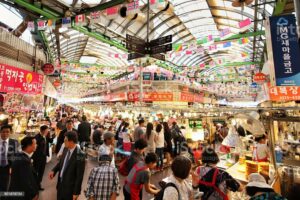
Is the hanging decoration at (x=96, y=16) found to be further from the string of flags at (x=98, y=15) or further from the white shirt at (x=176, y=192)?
the white shirt at (x=176, y=192)

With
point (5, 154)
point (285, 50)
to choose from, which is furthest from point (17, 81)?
point (285, 50)

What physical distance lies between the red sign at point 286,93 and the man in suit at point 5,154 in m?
8.79

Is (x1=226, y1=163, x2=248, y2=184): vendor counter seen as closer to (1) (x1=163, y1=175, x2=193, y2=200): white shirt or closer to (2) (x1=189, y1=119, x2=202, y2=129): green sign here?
(2) (x1=189, y1=119, x2=202, y2=129): green sign

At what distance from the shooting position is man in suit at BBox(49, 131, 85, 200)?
10.3 ft

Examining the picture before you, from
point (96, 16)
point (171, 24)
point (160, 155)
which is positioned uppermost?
point (171, 24)

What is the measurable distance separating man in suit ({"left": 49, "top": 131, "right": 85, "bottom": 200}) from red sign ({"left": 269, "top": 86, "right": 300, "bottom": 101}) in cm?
764

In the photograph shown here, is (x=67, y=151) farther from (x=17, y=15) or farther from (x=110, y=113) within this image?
(x=110, y=113)

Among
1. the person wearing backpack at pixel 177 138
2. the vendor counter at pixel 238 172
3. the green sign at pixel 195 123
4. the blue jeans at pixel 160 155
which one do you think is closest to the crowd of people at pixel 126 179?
the vendor counter at pixel 238 172

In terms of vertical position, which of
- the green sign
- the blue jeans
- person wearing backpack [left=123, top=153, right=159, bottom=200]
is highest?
the green sign

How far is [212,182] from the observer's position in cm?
279

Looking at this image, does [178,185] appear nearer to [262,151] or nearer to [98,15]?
[262,151]

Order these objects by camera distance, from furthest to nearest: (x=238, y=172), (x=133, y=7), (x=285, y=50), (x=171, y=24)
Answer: (x=171, y=24) → (x=133, y=7) → (x=238, y=172) → (x=285, y=50)

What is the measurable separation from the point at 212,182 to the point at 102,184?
165cm

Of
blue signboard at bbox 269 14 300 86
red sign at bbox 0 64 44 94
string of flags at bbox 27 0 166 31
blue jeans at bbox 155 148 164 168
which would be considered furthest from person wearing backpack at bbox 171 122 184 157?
red sign at bbox 0 64 44 94
